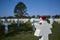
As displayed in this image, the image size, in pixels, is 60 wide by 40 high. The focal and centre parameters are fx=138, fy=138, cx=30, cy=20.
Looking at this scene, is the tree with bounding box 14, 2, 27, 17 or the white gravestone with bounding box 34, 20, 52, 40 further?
the tree with bounding box 14, 2, 27, 17

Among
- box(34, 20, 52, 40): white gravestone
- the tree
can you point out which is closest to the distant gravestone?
box(34, 20, 52, 40): white gravestone

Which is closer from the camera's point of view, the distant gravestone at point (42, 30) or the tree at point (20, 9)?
the distant gravestone at point (42, 30)

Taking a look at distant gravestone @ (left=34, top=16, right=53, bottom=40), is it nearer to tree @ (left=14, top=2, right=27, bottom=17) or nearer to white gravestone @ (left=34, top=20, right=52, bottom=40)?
white gravestone @ (left=34, top=20, right=52, bottom=40)

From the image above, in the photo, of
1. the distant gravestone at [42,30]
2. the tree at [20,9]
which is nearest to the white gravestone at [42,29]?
the distant gravestone at [42,30]

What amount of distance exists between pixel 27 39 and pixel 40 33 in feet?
7.88

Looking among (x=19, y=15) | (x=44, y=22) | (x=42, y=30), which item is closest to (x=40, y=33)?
(x=42, y=30)

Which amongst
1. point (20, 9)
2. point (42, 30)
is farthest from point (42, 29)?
point (20, 9)

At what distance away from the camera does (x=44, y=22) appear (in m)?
1.85

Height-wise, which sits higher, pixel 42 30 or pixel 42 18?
pixel 42 18

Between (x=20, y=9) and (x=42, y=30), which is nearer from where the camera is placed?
(x=42, y=30)

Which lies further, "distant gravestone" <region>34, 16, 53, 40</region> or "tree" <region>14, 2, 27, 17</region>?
"tree" <region>14, 2, 27, 17</region>

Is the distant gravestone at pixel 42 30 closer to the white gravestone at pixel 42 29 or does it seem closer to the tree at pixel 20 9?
the white gravestone at pixel 42 29

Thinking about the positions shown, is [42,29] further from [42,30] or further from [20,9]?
[20,9]

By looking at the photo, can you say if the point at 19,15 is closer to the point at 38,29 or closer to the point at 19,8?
the point at 19,8
